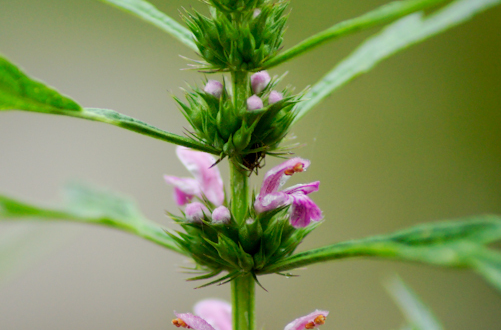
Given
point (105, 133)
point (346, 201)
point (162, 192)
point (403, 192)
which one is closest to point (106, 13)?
point (105, 133)

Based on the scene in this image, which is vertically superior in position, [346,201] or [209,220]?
[346,201]

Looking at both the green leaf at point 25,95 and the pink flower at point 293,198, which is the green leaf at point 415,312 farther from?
the green leaf at point 25,95

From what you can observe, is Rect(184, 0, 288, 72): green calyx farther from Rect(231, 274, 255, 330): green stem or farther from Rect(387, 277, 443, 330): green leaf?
Rect(387, 277, 443, 330): green leaf

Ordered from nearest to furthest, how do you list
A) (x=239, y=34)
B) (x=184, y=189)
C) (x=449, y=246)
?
(x=449, y=246)
(x=239, y=34)
(x=184, y=189)

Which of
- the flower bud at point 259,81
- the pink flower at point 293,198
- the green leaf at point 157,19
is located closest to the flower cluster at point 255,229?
the pink flower at point 293,198

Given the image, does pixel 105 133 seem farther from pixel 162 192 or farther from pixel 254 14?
pixel 254 14

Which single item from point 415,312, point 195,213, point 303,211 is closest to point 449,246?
point 303,211

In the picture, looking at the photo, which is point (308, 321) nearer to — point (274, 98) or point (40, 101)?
point (274, 98)
